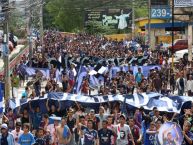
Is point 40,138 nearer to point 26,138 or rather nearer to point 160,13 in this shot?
point 26,138

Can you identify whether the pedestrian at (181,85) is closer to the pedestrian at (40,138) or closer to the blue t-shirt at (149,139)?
the blue t-shirt at (149,139)

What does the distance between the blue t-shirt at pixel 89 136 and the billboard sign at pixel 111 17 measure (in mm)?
85095

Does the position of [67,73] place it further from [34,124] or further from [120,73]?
[34,124]

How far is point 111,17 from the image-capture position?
103 m

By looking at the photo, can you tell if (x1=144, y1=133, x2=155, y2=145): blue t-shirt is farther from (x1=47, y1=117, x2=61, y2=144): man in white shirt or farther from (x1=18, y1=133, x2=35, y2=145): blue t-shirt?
(x1=18, y1=133, x2=35, y2=145): blue t-shirt

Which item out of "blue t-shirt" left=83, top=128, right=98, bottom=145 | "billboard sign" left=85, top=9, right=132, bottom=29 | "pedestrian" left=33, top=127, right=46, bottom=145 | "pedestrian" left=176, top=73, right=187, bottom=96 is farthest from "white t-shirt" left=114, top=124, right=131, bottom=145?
"billboard sign" left=85, top=9, right=132, bottom=29

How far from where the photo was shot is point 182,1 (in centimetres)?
3481

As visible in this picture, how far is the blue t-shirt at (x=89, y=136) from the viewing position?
13423mm

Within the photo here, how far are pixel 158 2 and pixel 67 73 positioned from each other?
91.1 ft

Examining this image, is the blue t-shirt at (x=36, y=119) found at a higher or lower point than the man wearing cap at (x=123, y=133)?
lower

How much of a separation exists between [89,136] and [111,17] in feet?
297

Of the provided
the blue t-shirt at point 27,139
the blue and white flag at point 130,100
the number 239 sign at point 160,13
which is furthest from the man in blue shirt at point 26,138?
the number 239 sign at point 160,13

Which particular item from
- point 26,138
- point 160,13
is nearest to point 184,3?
point 160,13

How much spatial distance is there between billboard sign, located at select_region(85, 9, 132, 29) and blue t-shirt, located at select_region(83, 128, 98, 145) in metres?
85.1
